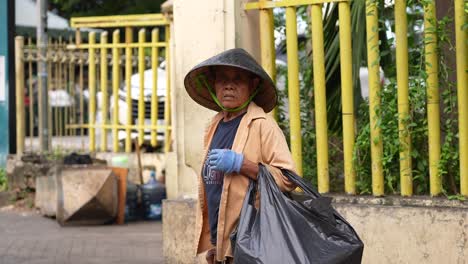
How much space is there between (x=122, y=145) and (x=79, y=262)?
184 inches

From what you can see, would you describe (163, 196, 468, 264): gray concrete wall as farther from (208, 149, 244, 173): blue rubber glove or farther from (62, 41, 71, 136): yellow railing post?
(62, 41, 71, 136): yellow railing post

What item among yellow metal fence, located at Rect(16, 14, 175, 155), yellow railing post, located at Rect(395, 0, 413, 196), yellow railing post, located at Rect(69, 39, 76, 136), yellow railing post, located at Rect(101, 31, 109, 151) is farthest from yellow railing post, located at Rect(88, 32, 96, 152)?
yellow railing post, located at Rect(395, 0, 413, 196)

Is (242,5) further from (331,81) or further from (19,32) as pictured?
(19,32)

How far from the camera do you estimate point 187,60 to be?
6453 millimetres

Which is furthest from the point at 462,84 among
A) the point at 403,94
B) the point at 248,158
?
the point at 248,158

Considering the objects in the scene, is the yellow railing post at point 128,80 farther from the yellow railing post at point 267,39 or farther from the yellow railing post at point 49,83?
the yellow railing post at point 267,39

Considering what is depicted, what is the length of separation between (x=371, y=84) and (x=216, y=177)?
2.07 metres

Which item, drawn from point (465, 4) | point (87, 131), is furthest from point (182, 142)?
point (87, 131)

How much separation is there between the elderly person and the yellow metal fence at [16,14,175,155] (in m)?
6.56

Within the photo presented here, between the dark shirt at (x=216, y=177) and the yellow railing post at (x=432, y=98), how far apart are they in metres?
1.92

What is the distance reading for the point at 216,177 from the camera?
4188 millimetres

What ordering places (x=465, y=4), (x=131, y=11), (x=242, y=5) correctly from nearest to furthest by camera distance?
(x=465, y=4)
(x=242, y=5)
(x=131, y=11)

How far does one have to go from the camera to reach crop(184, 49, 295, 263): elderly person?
13.3ft

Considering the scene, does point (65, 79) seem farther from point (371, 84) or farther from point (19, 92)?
point (371, 84)
